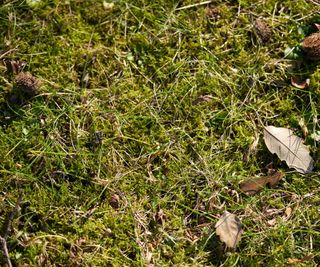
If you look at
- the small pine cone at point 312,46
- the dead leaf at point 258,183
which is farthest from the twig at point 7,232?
the small pine cone at point 312,46

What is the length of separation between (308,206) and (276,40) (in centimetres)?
97

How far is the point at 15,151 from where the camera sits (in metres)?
3.10

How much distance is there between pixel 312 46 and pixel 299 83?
0.71 ft

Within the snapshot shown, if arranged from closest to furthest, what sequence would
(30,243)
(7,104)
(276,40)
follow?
1. (30,243)
2. (7,104)
3. (276,40)

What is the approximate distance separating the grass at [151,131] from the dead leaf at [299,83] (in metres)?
0.03

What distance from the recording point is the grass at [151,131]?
3.00 m

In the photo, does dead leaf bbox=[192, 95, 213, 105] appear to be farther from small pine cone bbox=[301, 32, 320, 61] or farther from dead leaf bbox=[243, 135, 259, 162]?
small pine cone bbox=[301, 32, 320, 61]

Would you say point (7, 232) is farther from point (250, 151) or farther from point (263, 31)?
point (263, 31)

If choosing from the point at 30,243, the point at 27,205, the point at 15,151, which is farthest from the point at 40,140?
the point at 30,243

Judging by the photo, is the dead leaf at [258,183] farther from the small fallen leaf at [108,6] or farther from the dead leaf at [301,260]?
the small fallen leaf at [108,6]

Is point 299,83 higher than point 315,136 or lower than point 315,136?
higher

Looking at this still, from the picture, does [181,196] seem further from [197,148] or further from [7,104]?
[7,104]

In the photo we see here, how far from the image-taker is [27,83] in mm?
3135

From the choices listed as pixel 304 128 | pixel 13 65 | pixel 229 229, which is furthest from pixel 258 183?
pixel 13 65
